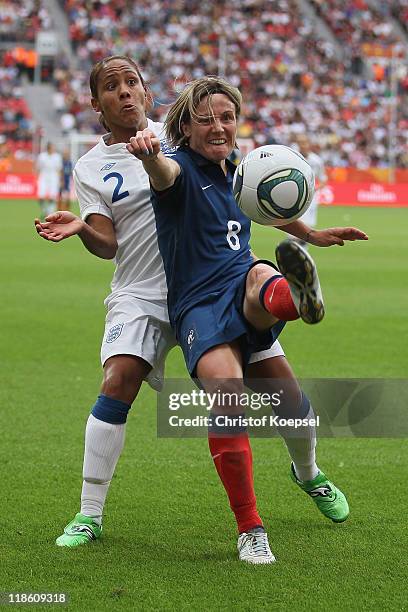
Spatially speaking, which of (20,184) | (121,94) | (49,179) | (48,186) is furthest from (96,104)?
(20,184)

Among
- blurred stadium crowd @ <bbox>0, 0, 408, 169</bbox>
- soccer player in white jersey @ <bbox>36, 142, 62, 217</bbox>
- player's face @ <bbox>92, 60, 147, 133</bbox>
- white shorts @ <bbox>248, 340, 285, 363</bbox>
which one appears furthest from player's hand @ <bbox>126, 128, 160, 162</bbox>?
blurred stadium crowd @ <bbox>0, 0, 408, 169</bbox>

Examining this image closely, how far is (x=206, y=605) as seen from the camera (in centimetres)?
406

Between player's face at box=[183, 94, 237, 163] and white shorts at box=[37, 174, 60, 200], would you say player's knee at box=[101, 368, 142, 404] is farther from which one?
white shorts at box=[37, 174, 60, 200]

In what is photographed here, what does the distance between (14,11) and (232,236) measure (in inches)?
1713

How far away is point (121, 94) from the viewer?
16.6 ft

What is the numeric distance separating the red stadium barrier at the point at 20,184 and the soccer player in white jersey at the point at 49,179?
21.4ft

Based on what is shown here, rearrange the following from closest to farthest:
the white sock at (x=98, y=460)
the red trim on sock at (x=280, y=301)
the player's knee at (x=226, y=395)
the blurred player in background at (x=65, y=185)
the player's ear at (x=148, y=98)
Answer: the red trim on sock at (x=280, y=301)
the player's knee at (x=226, y=395)
the white sock at (x=98, y=460)
the player's ear at (x=148, y=98)
the blurred player in background at (x=65, y=185)

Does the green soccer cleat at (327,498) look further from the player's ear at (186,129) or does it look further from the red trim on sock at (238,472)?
the player's ear at (186,129)

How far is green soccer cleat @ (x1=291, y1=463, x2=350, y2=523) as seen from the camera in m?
5.20

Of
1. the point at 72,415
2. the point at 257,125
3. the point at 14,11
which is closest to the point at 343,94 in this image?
the point at 257,125

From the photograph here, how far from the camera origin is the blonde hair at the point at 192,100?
474 cm

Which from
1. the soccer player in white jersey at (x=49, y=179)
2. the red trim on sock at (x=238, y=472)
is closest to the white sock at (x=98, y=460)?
the red trim on sock at (x=238, y=472)

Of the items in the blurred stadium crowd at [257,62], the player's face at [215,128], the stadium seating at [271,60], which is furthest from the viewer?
the stadium seating at [271,60]

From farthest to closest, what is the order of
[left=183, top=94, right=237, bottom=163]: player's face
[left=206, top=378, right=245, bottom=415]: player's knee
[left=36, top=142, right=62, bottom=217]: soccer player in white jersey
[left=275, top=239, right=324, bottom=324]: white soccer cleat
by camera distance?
[left=36, top=142, right=62, bottom=217]: soccer player in white jersey < [left=183, top=94, right=237, bottom=163]: player's face < [left=206, top=378, right=245, bottom=415]: player's knee < [left=275, top=239, right=324, bottom=324]: white soccer cleat
